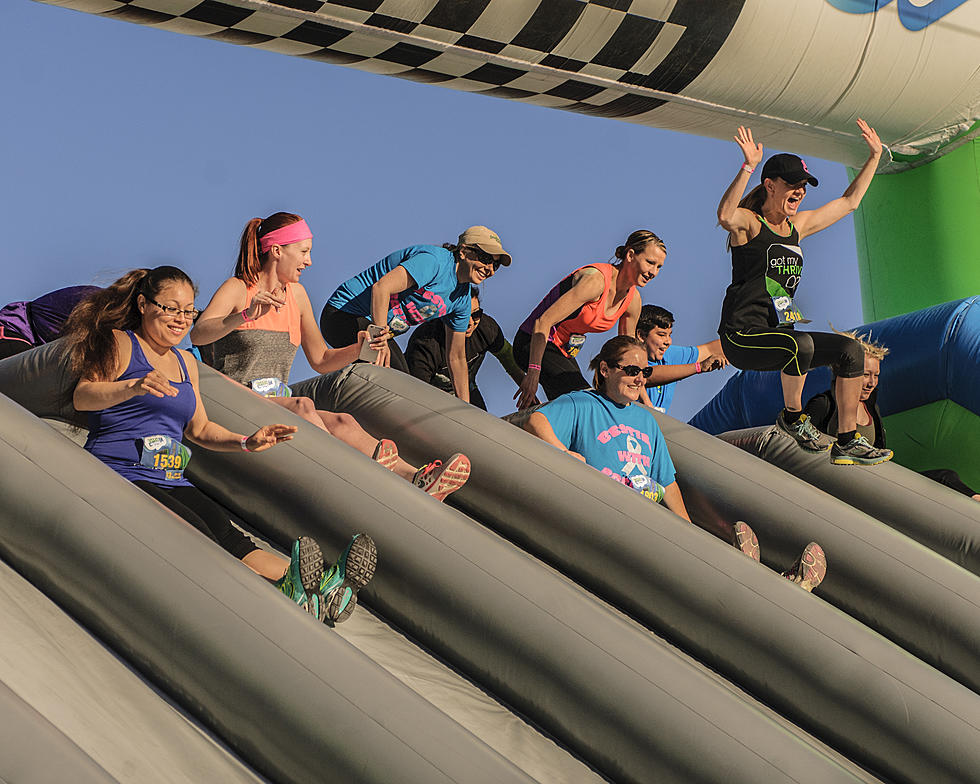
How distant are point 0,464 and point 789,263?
206cm

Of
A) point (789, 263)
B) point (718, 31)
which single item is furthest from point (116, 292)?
point (718, 31)

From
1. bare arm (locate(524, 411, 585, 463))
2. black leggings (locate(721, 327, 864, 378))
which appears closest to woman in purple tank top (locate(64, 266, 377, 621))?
bare arm (locate(524, 411, 585, 463))

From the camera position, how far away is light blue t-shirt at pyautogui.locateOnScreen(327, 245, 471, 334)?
3004 mm

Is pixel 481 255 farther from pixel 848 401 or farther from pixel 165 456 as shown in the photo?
pixel 165 456

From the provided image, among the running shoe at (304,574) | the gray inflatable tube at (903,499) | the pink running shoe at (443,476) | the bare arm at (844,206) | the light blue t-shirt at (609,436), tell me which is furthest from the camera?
the bare arm at (844,206)

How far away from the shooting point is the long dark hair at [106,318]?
74.7 inches

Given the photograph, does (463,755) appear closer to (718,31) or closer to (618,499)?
(618,499)

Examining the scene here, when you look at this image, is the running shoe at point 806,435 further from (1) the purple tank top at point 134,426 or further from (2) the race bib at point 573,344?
(1) the purple tank top at point 134,426


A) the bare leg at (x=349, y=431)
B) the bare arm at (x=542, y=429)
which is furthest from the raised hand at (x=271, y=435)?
the bare arm at (x=542, y=429)

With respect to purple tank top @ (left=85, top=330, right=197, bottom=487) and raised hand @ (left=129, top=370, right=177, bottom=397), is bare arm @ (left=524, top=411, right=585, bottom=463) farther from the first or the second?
raised hand @ (left=129, top=370, right=177, bottom=397)

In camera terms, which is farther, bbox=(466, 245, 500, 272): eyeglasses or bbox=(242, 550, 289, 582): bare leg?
bbox=(466, 245, 500, 272): eyeglasses

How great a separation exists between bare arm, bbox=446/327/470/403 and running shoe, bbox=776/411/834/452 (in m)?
0.94

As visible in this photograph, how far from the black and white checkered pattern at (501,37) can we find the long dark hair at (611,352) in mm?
1072

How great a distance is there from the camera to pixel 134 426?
6.27 feet
